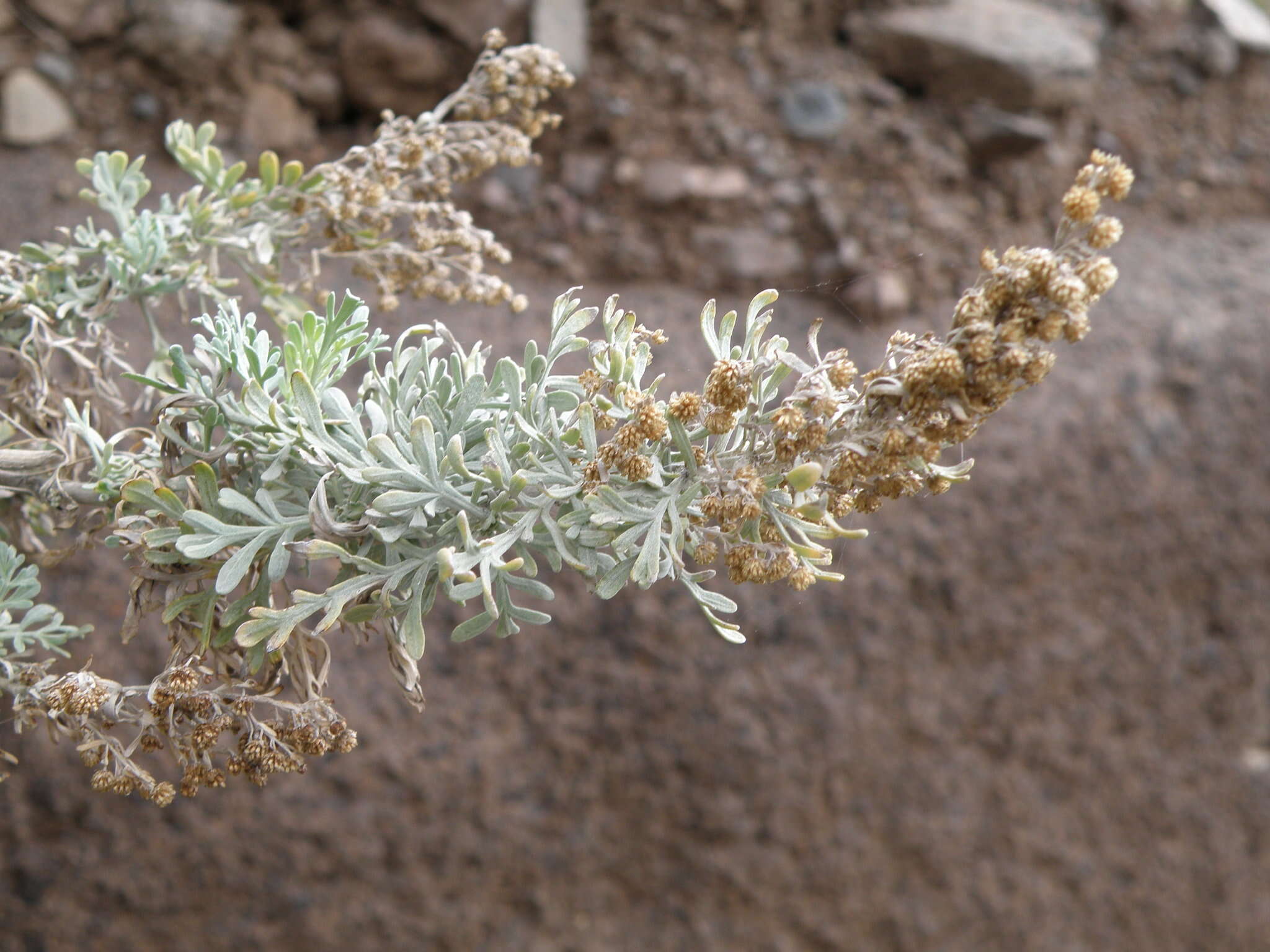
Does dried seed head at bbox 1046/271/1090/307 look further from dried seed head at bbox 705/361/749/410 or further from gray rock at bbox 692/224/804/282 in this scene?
gray rock at bbox 692/224/804/282

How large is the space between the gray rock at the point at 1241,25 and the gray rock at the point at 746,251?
1.51m

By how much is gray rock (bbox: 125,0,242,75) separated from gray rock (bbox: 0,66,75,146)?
22cm

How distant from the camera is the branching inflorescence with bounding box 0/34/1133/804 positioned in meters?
0.64

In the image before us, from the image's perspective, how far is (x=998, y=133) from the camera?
267 centimetres

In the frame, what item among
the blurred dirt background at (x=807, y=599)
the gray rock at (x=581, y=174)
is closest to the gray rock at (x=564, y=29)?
the blurred dirt background at (x=807, y=599)

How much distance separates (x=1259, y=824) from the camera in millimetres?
2693

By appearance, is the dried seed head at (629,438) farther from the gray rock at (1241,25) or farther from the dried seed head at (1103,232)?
the gray rock at (1241,25)

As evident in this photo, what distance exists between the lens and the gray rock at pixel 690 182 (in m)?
2.57

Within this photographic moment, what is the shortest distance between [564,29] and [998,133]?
114 centimetres

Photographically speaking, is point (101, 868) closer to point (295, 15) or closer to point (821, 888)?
point (821, 888)

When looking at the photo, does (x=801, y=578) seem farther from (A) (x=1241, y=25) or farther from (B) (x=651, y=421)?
(A) (x=1241, y=25)

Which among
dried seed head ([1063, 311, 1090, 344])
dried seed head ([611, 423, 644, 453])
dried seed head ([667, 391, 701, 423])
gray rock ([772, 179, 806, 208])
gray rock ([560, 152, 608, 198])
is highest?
gray rock ([772, 179, 806, 208])

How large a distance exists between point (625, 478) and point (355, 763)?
1.73 meters

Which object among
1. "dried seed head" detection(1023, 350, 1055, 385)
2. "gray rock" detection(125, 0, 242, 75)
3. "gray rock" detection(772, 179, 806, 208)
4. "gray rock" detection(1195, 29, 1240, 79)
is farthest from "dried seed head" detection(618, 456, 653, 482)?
"gray rock" detection(1195, 29, 1240, 79)
